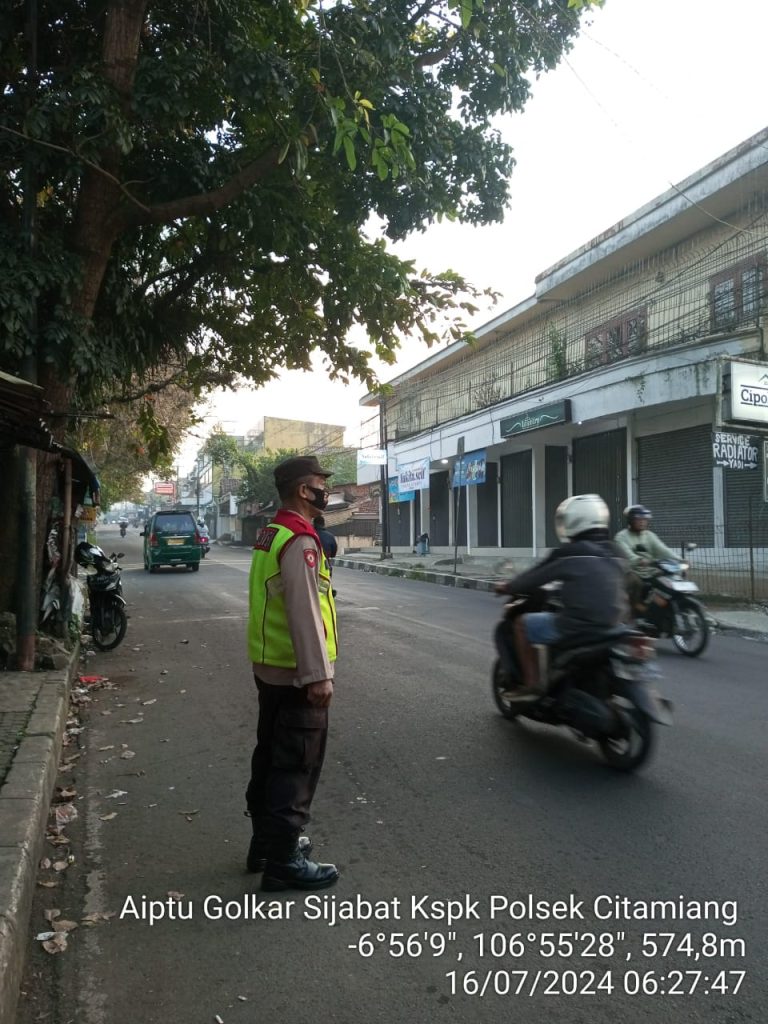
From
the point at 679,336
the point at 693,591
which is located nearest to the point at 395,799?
the point at 693,591

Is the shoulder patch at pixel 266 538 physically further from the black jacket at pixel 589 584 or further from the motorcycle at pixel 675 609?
the motorcycle at pixel 675 609

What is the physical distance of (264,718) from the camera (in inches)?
127

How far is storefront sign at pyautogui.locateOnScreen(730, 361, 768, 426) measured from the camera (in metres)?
12.1

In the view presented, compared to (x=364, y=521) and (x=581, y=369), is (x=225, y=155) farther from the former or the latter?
(x=364, y=521)

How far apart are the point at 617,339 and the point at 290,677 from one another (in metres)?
17.4

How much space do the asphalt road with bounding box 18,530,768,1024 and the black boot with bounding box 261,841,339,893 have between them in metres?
0.05

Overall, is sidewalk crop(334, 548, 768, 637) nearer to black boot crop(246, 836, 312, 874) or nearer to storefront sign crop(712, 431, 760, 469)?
storefront sign crop(712, 431, 760, 469)

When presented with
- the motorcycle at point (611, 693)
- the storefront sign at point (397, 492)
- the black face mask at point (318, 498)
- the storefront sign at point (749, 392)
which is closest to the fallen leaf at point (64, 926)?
the black face mask at point (318, 498)

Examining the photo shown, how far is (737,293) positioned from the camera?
15.0m

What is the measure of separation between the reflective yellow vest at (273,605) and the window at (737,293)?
13386 millimetres

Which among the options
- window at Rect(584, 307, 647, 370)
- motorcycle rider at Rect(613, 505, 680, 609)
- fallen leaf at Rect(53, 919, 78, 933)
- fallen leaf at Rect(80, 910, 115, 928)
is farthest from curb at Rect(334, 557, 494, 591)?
fallen leaf at Rect(53, 919, 78, 933)

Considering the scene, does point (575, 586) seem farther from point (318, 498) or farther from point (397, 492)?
point (397, 492)

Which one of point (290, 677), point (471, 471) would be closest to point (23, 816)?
point (290, 677)

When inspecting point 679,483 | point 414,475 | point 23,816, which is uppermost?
point 414,475
